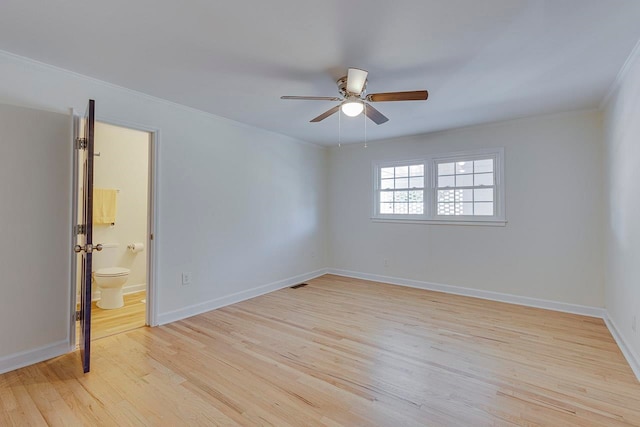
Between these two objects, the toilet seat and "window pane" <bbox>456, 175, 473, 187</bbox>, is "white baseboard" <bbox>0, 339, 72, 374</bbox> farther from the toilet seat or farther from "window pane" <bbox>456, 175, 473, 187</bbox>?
"window pane" <bbox>456, 175, 473, 187</bbox>

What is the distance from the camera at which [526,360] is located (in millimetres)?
2537

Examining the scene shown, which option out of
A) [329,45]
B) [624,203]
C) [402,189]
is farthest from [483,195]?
[329,45]

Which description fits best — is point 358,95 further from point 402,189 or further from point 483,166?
point 402,189

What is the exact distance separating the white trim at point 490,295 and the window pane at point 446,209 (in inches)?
42.7

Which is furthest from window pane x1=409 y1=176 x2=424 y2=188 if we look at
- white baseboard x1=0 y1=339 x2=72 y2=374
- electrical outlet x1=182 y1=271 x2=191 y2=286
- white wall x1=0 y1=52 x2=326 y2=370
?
white baseboard x1=0 y1=339 x2=72 y2=374

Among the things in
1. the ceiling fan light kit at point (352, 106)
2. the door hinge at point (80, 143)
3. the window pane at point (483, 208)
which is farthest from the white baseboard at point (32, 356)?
the window pane at point (483, 208)

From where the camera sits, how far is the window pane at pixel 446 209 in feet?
15.1

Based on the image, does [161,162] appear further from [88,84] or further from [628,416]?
[628,416]

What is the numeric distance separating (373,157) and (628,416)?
167 inches

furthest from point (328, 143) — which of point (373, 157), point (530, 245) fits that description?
point (530, 245)

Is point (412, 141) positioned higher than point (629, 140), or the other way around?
point (412, 141)

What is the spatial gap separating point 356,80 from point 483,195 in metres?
2.92

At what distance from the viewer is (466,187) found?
4.50 m

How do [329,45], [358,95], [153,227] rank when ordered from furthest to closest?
[153,227] → [358,95] → [329,45]
